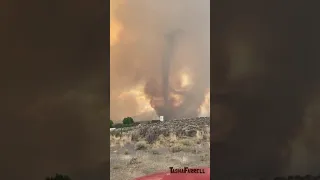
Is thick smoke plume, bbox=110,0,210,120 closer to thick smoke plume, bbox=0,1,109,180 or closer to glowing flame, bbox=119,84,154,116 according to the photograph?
glowing flame, bbox=119,84,154,116

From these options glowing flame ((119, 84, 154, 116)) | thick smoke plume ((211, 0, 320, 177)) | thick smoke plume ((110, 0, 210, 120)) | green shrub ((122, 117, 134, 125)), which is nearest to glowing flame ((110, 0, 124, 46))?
thick smoke plume ((110, 0, 210, 120))

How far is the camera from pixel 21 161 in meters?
2.43

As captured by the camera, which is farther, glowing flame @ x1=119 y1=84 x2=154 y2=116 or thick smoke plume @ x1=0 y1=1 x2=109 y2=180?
glowing flame @ x1=119 y1=84 x2=154 y2=116

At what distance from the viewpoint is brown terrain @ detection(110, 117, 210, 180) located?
2701 millimetres

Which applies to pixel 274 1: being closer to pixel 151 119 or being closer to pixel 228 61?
pixel 228 61

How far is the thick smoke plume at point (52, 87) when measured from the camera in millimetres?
2416

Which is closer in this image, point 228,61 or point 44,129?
point 44,129

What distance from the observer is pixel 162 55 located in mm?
2730

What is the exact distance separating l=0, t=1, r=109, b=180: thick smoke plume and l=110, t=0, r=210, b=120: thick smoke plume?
0.15 meters

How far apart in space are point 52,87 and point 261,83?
1.33m

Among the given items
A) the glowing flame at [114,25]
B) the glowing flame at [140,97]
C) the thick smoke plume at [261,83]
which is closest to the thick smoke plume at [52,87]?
the glowing flame at [114,25]

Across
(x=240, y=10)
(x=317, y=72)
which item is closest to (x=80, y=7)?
(x=240, y=10)

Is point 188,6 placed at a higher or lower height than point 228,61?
higher

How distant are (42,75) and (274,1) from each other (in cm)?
154
